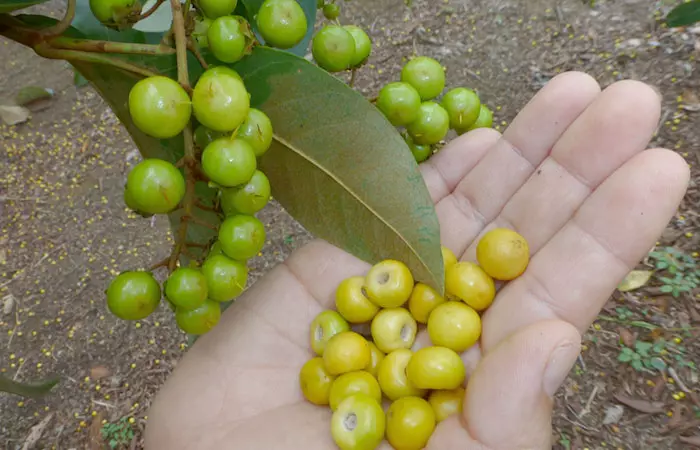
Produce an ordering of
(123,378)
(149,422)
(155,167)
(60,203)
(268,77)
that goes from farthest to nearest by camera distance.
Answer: (60,203)
(123,378)
(149,422)
(268,77)
(155,167)

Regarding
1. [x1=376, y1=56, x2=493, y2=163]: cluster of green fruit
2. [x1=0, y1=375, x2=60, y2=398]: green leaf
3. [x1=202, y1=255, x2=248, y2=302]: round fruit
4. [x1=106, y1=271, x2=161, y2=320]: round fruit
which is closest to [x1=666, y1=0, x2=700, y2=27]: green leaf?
[x1=376, y1=56, x2=493, y2=163]: cluster of green fruit

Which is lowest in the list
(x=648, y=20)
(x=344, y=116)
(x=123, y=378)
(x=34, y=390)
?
(x=123, y=378)

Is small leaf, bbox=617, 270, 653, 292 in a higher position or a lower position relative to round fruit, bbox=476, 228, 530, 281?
lower

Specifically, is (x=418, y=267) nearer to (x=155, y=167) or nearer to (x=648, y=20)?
(x=155, y=167)

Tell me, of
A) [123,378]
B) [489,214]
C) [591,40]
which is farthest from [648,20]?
[123,378]

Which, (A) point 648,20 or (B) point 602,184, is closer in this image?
(B) point 602,184

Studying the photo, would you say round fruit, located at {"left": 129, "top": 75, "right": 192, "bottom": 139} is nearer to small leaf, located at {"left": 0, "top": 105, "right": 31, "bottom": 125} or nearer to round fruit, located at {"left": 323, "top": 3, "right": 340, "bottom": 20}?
round fruit, located at {"left": 323, "top": 3, "right": 340, "bottom": 20}
